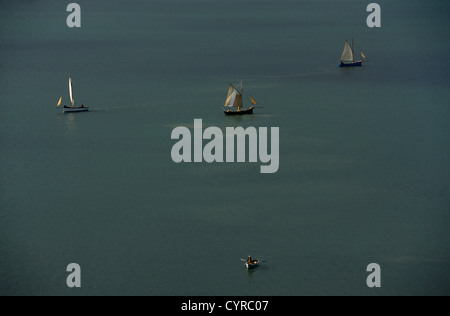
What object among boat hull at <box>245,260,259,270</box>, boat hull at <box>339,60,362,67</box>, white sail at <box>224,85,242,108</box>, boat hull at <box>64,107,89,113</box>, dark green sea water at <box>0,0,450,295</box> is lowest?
boat hull at <box>245,260,259,270</box>

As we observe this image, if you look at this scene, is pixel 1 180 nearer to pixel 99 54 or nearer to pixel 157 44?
pixel 99 54

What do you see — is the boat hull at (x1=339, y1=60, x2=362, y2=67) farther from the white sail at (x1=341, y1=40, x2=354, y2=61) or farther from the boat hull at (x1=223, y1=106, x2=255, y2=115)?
the boat hull at (x1=223, y1=106, x2=255, y2=115)

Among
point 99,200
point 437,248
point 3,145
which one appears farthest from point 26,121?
point 437,248

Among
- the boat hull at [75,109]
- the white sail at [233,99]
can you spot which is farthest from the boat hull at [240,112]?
the boat hull at [75,109]

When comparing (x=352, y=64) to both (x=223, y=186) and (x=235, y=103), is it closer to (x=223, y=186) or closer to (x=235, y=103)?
(x=235, y=103)

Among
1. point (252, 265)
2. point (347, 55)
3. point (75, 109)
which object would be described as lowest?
point (252, 265)

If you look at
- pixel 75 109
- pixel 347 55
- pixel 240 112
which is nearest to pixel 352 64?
pixel 347 55

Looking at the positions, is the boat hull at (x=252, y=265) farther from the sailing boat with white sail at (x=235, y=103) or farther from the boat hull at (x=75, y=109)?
the boat hull at (x=75, y=109)

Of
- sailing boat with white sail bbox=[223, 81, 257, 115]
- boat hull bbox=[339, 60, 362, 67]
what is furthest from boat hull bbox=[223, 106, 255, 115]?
boat hull bbox=[339, 60, 362, 67]
